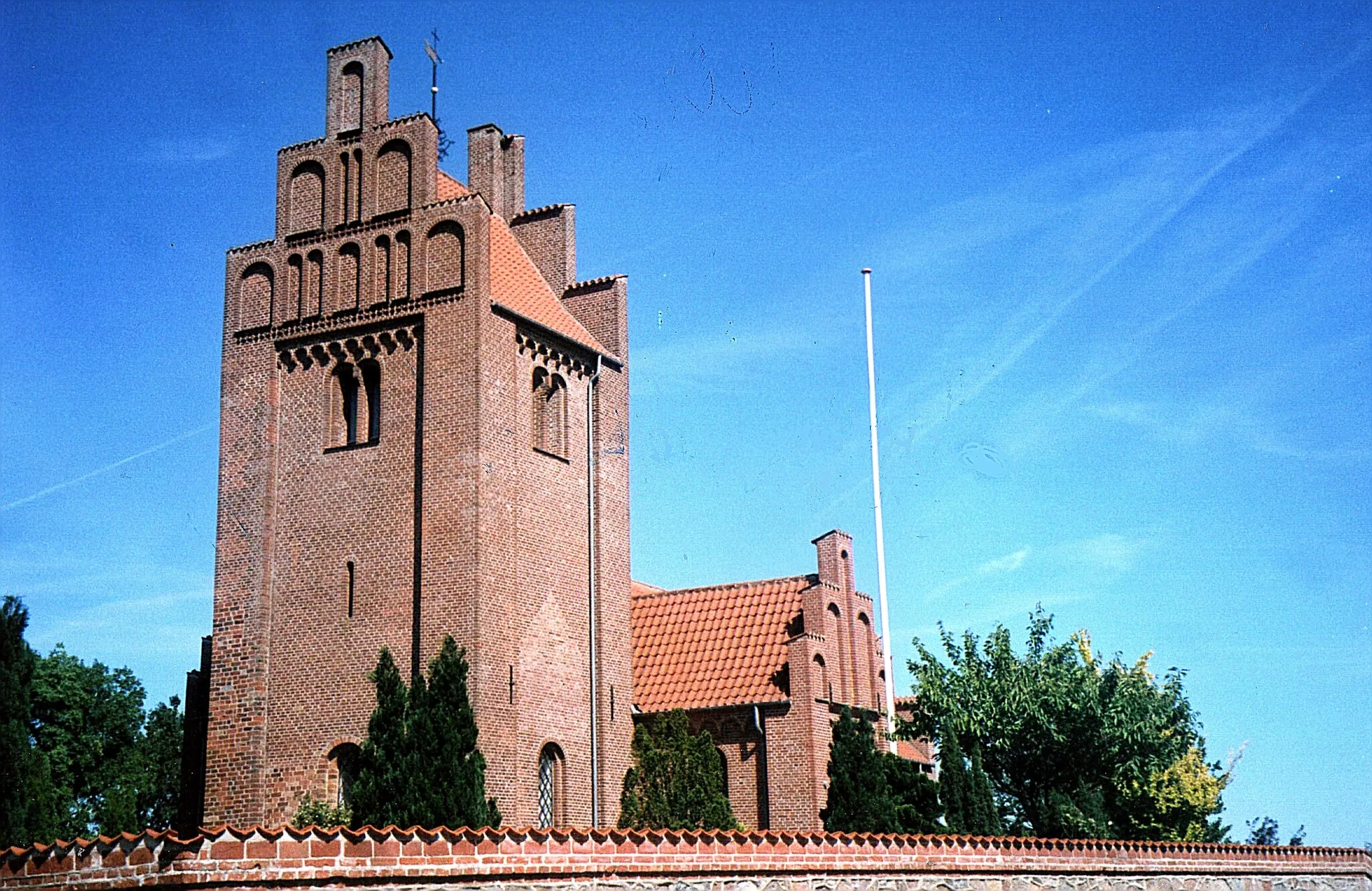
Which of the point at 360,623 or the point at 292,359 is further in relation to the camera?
the point at 292,359

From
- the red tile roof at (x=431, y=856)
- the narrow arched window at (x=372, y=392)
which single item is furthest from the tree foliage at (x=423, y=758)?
the red tile roof at (x=431, y=856)

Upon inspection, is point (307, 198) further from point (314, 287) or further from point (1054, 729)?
point (1054, 729)

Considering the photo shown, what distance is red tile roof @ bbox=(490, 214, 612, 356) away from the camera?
2838cm

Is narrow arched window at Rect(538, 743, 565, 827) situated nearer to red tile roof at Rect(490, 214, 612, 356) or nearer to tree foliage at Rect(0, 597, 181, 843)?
red tile roof at Rect(490, 214, 612, 356)

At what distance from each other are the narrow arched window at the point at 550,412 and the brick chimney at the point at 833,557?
639 cm

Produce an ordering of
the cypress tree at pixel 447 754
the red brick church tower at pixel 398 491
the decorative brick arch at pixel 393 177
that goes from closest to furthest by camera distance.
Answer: the cypress tree at pixel 447 754 < the red brick church tower at pixel 398 491 < the decorative brick arch at pixel 393 177

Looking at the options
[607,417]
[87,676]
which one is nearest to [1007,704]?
[607,417]

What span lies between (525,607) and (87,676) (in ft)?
117

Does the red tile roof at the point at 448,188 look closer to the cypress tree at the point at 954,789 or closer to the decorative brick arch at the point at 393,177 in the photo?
the decorative brick arch at the point at 393,177

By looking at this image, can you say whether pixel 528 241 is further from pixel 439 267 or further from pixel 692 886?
pixel 692 886

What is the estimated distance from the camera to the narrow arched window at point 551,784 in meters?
26.8

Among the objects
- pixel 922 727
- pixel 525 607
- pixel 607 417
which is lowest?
pixel 922 727

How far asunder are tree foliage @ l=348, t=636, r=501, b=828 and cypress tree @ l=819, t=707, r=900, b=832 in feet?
24.0

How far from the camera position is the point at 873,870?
18141 mm
